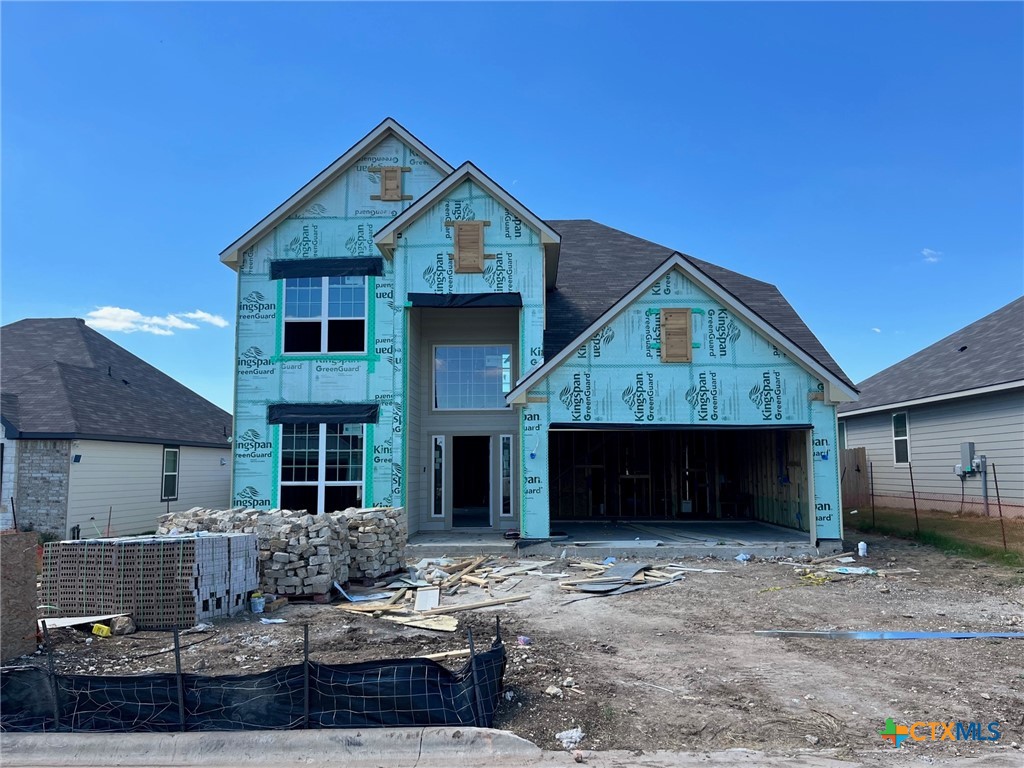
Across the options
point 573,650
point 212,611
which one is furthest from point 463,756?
point 212,611

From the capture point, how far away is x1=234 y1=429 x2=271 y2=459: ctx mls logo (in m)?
16.3

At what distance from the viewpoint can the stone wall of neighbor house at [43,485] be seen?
15.9 meters

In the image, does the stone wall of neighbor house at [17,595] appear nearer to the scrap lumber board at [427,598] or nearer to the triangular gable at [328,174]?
the scrap lumber board at [427,598]

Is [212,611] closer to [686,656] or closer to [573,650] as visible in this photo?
[573,650]

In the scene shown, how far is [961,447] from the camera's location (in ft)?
59.0

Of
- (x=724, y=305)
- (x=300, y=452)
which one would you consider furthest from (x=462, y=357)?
(x=724, y=305)

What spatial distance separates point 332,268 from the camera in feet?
54.8

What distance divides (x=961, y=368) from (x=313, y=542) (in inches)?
740

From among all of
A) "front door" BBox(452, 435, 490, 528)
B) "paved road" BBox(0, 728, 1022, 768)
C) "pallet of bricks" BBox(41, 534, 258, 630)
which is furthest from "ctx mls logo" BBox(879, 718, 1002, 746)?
"front door" BBox(452, 435, 490, 528)

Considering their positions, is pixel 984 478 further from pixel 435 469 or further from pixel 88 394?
pixel 88 394

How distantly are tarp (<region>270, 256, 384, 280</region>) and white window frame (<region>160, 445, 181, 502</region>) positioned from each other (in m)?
7.90

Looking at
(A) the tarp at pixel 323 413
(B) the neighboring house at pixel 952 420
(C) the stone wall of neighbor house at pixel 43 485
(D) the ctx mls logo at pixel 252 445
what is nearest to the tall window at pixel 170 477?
(C) the stone wall of neighbor house at pixel 43 485

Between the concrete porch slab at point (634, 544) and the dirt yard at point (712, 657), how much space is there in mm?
2508

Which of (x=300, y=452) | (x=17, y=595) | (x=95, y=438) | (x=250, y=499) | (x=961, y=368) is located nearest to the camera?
(x=17, y=595)
